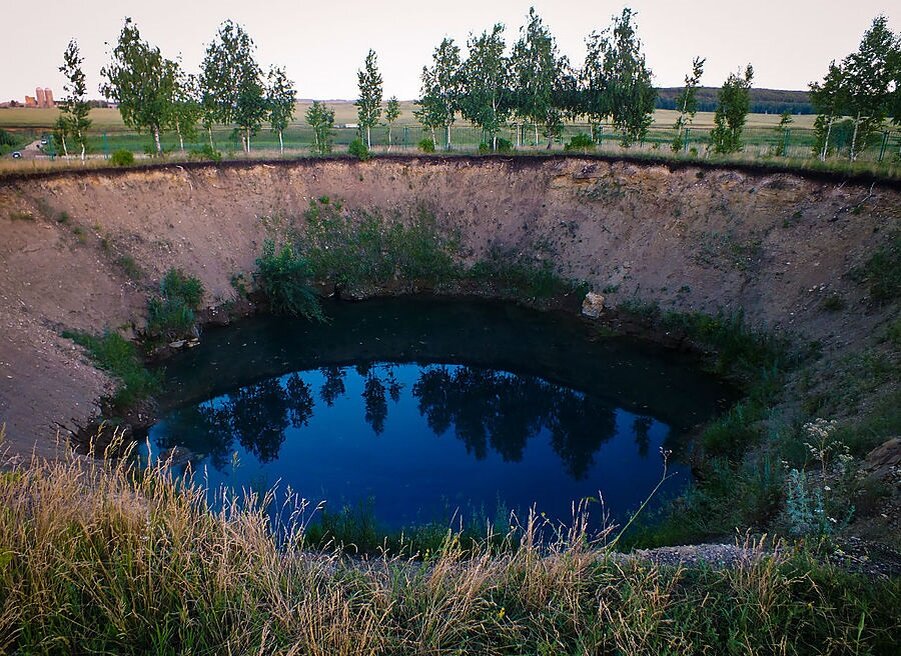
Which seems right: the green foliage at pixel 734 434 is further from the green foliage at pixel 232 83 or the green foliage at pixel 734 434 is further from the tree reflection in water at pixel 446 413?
the green foliage at pixel 232 83

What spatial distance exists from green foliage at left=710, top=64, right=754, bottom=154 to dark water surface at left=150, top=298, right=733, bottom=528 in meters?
15.6

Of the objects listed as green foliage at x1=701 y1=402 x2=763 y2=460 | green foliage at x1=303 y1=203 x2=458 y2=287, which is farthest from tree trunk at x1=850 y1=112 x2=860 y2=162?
green foliage at x1=303 y1=203 x2=458 y2=287

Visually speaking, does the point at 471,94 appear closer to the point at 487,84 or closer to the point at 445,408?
the point at 487,84

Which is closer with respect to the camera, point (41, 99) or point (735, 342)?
point (735, 342)

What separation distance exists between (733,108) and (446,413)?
26.5 m

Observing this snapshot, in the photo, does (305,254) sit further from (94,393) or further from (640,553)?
(640,553)

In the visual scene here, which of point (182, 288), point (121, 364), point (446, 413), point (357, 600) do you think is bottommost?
point (446, 413)

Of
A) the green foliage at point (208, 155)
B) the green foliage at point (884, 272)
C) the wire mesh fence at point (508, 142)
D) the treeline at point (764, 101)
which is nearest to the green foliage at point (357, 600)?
the green foliage at point (884, 272)

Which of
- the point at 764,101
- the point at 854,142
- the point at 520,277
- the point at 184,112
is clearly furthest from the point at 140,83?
the point at 764,101

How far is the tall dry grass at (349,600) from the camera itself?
5691mm

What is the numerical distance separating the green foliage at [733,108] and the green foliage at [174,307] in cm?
2975

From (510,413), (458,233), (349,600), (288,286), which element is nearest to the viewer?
(349,600)

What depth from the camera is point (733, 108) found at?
107 feet

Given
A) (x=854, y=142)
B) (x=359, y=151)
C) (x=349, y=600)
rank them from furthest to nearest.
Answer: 1. (x=359, y=151)
2. (x=854, y=142)
3. (x=349, y=600)
